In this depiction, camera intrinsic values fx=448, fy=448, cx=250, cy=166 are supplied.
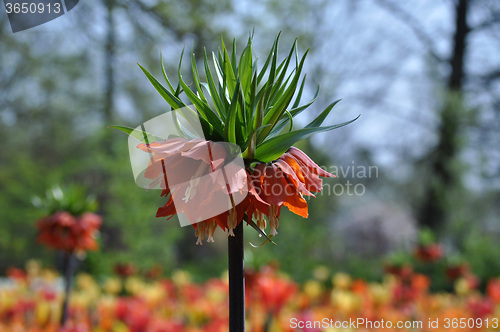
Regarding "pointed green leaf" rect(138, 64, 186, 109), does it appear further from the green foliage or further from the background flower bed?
the background flower bed

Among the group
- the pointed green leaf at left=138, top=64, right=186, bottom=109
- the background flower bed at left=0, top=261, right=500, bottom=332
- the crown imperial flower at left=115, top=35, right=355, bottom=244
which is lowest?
the background flower bed at left=0, top=261, right=500, bottom=332

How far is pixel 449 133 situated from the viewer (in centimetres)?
699

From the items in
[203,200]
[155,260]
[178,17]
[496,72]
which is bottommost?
[155,260]

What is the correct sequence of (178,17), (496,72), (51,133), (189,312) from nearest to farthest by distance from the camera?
(189,312) → (178,17) → (496,72) → (51,133)

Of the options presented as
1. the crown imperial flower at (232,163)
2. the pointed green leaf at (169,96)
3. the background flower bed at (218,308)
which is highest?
the pointed green leaf at (169,96)

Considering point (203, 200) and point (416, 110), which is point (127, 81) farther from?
point (203, 200)

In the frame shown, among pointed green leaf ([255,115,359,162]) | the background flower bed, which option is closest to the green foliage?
pointed green leaf ([255,115,359,162])

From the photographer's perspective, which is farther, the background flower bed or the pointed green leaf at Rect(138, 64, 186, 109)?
the background flower bed

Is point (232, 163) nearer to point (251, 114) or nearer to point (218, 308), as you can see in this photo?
point (251, 114)

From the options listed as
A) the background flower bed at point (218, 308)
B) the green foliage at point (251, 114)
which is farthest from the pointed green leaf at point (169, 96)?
the background flower bed at point (218, 308)

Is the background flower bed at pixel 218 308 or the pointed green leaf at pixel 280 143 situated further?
the background flower bed at pixel 218 308

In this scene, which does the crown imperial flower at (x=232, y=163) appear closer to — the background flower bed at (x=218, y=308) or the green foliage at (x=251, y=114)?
the green foliage at (x=251, y=114)

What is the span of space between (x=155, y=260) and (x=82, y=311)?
4.38 metres

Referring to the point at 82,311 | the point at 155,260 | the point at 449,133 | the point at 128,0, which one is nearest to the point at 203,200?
the point at 82,311
